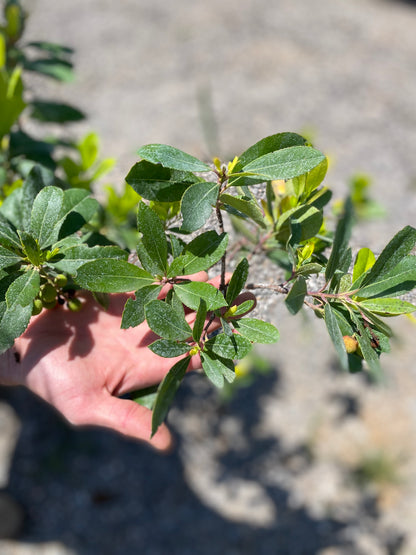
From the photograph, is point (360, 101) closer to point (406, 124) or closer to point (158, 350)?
point (406, 124)

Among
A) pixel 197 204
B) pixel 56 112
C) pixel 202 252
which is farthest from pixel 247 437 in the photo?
pixel 197 204

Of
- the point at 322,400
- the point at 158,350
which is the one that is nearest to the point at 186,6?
the point at 322,400

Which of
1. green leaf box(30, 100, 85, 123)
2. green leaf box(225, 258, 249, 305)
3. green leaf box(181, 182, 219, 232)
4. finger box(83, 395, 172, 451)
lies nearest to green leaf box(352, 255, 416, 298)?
green leaf box(225, 258, 249, 305)

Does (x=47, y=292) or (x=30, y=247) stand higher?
(x=30, y=247)

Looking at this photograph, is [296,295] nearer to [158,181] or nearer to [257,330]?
[257,330]

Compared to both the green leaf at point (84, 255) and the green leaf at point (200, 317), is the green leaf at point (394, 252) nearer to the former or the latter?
the green leaf at point (200, 317)

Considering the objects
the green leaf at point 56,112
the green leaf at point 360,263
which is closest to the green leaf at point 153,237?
the green leaf at point 360,263
